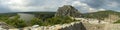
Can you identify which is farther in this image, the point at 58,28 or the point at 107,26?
the point at 107,26

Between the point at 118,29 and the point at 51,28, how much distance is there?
22.2 metres

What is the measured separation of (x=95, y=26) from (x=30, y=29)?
26.1 meters

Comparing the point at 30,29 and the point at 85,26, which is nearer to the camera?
the point at 30,29

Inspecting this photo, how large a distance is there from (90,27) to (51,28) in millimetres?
23868

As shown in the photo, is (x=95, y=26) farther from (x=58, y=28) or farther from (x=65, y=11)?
(x=65, y=11)

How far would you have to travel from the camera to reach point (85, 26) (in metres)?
38.6

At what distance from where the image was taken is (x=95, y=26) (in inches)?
1522

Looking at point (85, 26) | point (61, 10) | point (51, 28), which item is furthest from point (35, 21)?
point (61, 10)

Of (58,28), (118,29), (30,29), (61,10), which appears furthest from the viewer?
(61,10)

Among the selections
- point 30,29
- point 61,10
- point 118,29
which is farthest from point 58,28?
point 61,10

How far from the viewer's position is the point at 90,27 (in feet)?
127

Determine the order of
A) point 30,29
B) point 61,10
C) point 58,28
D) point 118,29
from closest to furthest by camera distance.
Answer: point 30,29, point 58,28, point 118,29, point 61,10

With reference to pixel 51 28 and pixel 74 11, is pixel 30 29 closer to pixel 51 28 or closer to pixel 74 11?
pixel 51 28

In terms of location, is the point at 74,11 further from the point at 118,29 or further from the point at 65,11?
the point at 118,29
